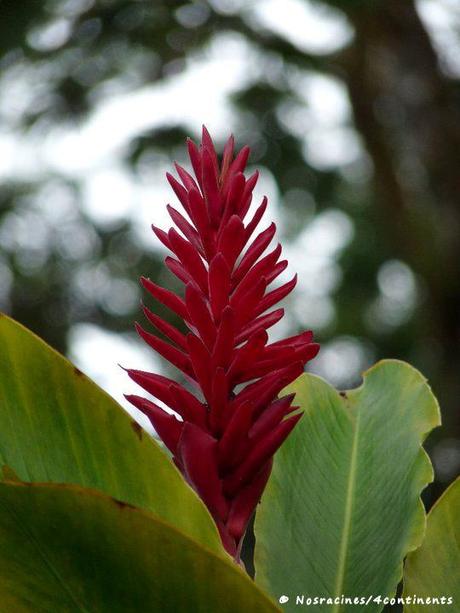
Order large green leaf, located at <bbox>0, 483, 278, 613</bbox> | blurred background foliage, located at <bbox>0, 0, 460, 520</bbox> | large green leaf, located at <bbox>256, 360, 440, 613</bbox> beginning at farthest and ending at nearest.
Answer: blurred background foliage, located at <bbox>0, 0, 460, 520</bbox> → large green leaf, located at <bbox>256, 360, 440, 613</bbox> → large green leaf, located at <bbox>0, 483, 278, 613</bbox>

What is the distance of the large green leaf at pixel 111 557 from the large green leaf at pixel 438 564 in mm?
253

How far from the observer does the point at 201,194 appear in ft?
2.70

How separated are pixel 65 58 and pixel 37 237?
67.4 inches

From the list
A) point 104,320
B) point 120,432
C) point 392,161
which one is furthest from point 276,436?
point 104,320

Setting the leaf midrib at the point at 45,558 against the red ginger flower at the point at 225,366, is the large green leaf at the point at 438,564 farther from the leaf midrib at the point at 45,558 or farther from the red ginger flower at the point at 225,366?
the leaf midrib at the point at 45,558

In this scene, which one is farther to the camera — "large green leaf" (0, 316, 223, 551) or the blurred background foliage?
the blurred background foliage

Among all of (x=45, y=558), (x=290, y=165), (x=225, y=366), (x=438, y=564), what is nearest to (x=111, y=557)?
(x=45, y=558)

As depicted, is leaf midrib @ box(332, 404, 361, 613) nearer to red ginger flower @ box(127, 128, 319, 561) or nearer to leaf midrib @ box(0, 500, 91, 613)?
red ginger flower @ box(127, 128, 319, 561)

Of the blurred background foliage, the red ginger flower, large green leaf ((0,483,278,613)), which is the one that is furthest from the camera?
the blurred background foliage

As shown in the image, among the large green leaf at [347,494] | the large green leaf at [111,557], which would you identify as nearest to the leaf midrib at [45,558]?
the large green leaf at [111,557]

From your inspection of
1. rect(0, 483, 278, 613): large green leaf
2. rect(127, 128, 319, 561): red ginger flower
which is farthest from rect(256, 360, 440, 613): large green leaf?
rect(0, 483, 278, 613): large green leaf

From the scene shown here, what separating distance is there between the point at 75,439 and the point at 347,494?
1.08 ft

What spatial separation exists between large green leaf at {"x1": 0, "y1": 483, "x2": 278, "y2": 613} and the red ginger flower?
0.13 m

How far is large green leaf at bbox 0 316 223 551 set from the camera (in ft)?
2.22
